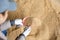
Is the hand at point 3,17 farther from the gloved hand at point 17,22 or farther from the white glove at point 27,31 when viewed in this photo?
the white glove at point 27,31

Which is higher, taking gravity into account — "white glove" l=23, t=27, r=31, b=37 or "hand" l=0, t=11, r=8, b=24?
"hand" l=0, t=11, r=8, b=24

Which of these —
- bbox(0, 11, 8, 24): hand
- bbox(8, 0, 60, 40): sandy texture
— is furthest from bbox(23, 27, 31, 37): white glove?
bbox(0, 11, 8, 24): hand

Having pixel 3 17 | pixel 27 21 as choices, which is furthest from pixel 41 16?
pixel 3 17

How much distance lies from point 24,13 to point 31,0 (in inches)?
4.9

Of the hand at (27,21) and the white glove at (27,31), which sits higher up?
the hand at (27,21)

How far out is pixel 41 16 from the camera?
111cm

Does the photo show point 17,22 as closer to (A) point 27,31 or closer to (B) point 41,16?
(A) point 27,31

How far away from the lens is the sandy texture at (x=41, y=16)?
1.05m

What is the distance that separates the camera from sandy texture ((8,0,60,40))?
1.05 meters

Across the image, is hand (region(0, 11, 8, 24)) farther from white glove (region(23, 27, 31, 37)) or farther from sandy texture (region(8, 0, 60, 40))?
white glove (region(23, 27, 31, 37))

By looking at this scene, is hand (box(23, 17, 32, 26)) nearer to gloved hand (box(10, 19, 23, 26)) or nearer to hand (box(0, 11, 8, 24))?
gloved hand (box(10, 19, 23, 26))

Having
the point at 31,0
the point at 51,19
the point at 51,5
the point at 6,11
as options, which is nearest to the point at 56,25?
the point at 51,19

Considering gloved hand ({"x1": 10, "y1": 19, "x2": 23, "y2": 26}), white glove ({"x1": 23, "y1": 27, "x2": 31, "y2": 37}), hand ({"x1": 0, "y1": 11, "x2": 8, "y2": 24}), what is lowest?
white glove ({"x1": 23, "y1": 27, "x2": 31, "y2": 37})

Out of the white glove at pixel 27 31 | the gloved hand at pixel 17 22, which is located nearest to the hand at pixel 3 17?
the gloved hand at pixel 17 22
